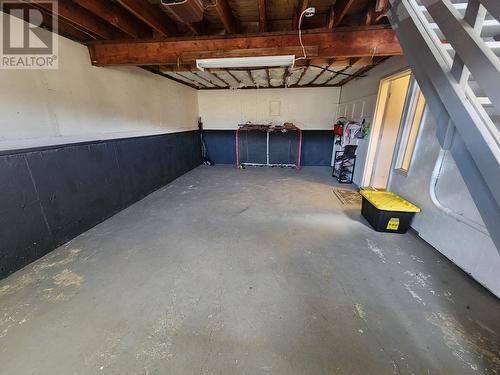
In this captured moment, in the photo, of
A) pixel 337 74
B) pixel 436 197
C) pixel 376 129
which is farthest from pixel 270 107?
pixel 436 197

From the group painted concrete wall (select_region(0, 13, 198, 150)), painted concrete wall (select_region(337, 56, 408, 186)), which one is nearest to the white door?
painted concrete wall (select_region(337, 56, 408, 186))

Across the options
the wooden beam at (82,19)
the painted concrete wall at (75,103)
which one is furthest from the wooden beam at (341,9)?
the painted concrete wall at (75,103)

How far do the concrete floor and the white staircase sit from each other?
2.89ft

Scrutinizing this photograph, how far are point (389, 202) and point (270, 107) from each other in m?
4.52

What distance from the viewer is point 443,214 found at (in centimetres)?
218

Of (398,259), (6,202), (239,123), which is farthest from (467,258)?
(239,123)

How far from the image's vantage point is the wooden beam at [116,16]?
1.93 meters

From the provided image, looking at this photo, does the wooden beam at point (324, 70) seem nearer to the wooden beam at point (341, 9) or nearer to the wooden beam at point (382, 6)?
the wooden beam at point (341, 9)

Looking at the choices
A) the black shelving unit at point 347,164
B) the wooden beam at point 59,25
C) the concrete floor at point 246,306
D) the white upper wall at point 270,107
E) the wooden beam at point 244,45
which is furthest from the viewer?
the white upper wall at point 270,107

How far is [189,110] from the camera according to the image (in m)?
5.88

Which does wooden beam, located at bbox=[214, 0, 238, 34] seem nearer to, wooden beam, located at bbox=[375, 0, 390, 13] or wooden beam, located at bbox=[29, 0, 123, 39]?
wooden beam, located at bbox=[29, 0, 123, 39]

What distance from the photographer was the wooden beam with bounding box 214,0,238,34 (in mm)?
1978

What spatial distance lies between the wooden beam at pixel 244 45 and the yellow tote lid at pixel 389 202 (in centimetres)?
171

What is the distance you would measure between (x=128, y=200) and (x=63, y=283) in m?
1.78
